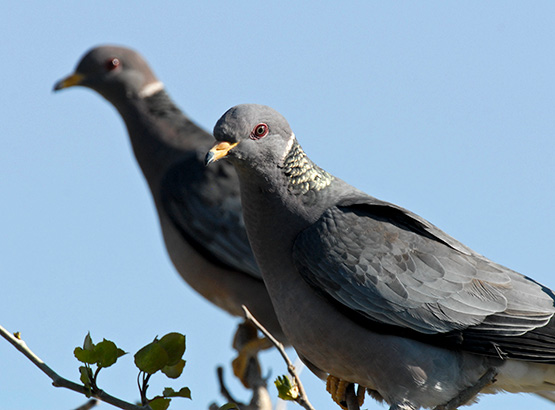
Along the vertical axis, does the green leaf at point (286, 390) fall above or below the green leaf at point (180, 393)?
above

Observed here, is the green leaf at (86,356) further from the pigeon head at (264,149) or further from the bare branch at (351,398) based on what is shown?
the bare branch at (351,398)

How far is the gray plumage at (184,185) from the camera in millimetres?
6953

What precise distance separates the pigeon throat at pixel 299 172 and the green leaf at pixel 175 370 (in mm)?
1232

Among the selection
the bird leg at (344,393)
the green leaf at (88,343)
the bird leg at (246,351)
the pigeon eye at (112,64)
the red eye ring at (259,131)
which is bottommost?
Answer: the green leaf at (88,343)

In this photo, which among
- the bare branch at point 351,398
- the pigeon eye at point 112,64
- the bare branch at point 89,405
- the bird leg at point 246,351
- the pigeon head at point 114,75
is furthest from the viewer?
the pigeon eye at point 112,64

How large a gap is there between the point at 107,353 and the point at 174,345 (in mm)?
250

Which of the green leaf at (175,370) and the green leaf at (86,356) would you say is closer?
the green leaf at (86,356)

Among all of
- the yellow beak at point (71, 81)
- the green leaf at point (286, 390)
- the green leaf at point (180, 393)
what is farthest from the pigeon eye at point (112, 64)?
the green leaf at point (180, 393)

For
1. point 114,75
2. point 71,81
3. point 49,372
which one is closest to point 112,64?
point 114,75

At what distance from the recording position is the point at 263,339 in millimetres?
6875

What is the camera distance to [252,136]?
4.12 metres

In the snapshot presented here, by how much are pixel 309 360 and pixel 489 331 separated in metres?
0.88

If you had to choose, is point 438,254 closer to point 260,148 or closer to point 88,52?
point 260,148

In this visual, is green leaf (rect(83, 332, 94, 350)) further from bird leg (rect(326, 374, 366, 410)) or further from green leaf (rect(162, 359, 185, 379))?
bird leg (rect(326, 374, 366, 410))
